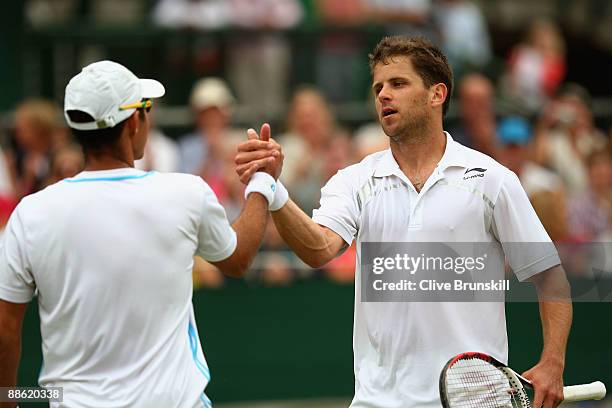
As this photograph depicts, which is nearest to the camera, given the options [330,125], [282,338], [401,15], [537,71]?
[282,338]

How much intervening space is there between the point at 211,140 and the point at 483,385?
5629 millimetres

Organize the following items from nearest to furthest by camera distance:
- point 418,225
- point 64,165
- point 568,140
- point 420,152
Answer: point 418,225 → point 420,152 → point 64,165 → point 568,140

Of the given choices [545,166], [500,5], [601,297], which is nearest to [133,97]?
[601,297]

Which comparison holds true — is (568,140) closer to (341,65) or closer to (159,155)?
(341,65)

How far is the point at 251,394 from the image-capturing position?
31.9 ft

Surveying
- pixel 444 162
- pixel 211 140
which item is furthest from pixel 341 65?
pixel 444 162

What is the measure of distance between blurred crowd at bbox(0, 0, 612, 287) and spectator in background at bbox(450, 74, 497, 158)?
14 mm

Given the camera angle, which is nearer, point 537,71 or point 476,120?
point 476,120

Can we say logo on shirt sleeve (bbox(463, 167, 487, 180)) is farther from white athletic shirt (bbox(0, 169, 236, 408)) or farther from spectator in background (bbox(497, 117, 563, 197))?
spectator in background (bbox(497, 117, 563, 197))

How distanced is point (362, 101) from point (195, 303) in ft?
11.2

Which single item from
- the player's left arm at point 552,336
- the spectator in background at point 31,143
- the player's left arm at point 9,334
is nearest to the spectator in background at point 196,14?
the spectator in background at point 31,143

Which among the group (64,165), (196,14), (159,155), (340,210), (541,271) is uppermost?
(196,14)

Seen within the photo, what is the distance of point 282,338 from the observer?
970 centimetres

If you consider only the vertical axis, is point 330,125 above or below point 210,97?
below
